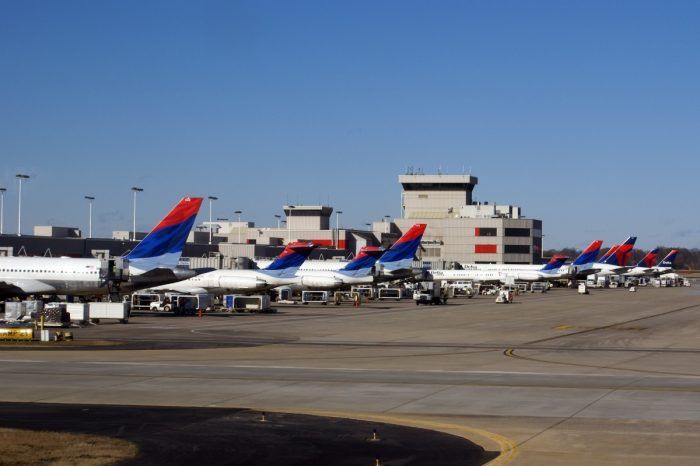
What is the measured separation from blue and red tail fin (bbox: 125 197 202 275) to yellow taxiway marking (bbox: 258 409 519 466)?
47508 millimetres

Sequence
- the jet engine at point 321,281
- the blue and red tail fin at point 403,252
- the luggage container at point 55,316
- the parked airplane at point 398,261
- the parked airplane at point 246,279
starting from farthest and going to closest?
the blue and red tail fin at point 403,252, the parked airplane at point 398,261, the jet engine at point 321,281, the parked airplane at point 246,279, the luggage container at point 55,316

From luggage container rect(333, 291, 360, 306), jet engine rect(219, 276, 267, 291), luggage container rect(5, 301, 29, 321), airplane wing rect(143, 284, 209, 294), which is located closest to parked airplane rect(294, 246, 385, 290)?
luggage container rect(333, 291, 360, 306)

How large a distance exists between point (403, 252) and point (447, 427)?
92895mm

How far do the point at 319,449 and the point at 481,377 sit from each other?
15.9 m

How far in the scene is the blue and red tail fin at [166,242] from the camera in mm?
72500

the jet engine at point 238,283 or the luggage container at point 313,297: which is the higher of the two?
the jet engine at point 238,283

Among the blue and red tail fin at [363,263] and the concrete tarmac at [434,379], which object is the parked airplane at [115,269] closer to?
the concrete tarmac at [434,379]

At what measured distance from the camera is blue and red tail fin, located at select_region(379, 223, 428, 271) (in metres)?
116

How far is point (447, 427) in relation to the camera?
954 inches

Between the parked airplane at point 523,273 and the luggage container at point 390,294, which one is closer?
the luggage container at point 390,294

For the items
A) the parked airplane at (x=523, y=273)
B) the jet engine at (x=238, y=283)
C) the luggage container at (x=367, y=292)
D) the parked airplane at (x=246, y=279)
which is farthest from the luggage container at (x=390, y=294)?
the parked airplane at (x=523, y=273)

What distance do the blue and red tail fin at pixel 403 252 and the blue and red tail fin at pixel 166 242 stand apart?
1776 inches

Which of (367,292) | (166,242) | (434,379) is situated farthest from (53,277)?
(367,292)

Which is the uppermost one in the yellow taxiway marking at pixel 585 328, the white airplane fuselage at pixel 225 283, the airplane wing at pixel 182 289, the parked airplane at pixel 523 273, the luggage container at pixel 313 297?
the parked airplane at pixel 523 273
